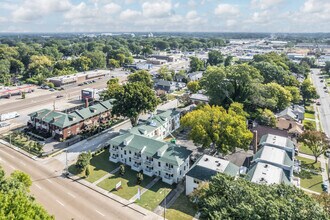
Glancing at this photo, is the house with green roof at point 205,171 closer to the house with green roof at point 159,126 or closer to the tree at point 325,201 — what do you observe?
the tree at point 325,201

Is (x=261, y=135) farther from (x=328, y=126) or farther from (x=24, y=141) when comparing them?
(x=24, y=141)

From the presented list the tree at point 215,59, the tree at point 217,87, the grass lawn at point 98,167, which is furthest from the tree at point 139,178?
the tree at point 215,59

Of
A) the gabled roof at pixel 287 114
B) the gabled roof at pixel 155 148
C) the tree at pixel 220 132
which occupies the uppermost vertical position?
the tree at pixel 220 132

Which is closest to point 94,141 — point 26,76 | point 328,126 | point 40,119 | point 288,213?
point 40,119

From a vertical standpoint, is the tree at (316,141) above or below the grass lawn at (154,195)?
above

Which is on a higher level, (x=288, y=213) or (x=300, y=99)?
(x=288, y=213)
